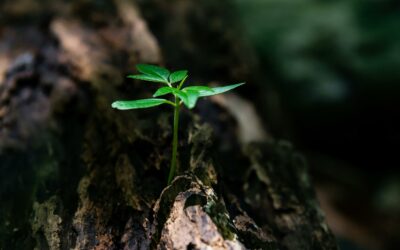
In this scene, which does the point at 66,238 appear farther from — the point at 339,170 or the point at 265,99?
the point at 339,170

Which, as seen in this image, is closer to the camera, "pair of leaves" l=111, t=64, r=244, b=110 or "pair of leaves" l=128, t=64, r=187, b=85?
"pair of leaves" l=111, t=64, r=244, b=110

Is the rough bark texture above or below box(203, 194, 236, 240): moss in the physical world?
above

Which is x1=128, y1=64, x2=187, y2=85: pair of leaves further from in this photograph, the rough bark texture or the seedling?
the rough bark texture

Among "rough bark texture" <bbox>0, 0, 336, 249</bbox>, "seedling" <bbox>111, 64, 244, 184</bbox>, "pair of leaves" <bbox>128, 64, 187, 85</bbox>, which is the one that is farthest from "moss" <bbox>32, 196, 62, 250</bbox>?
"pair of leaves" <bbox>128, 64, 187, 85</bbox>

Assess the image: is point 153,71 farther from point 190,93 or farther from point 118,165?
point 118,165

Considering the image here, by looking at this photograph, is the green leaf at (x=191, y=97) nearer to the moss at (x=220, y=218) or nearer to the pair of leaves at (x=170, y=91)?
the pair of leaves at (x=170, y=91)

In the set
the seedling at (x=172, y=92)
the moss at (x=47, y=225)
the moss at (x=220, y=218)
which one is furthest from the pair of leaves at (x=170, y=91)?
the moss at (x=47, y=225)

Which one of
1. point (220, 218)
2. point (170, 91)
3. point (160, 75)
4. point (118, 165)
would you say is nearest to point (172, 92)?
point (170, 91)
